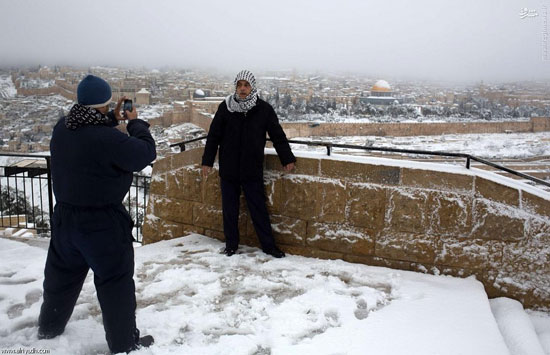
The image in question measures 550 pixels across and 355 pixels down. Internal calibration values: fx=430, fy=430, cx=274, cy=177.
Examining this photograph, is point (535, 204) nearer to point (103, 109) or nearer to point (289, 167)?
point (289, 167)

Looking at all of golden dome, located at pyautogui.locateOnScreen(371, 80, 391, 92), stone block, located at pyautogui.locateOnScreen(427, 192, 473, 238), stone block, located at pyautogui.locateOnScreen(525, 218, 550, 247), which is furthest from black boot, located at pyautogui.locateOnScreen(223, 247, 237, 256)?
golden dome, located at pyautogui.locateOnScreen(371, 80, 391, 92)

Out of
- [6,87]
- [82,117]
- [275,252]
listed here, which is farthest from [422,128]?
[6,87]

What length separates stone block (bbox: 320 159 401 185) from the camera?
4.07 m

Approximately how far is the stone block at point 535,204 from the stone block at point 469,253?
388 mm

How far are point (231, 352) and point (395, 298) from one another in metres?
1.50

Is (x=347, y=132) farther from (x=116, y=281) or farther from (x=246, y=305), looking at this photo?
(x=116, y=281)

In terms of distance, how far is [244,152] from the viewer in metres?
4.21

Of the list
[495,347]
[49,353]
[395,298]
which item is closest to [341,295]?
[395,298]

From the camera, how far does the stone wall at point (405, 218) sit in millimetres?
3682

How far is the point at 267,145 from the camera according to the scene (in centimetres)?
472

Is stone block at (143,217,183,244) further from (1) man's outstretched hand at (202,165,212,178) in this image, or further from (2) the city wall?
(2) the city wall

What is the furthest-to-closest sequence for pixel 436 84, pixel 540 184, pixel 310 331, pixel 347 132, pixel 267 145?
pixel 436 84, pixel 347 132, pixel 267 145, pixel 540 184, pixel 310 331

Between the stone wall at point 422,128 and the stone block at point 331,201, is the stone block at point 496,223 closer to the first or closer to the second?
the stone block at point 331,201

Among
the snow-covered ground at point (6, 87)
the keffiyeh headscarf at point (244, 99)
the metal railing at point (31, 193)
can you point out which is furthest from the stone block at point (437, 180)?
the snow-covered ground at point (6, 87)
